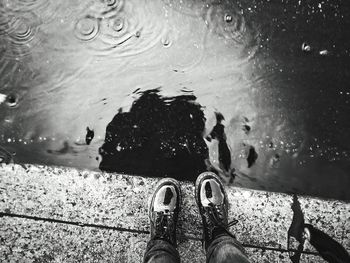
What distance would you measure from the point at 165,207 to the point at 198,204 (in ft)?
0.90

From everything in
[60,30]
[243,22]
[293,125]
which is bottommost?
[293,125]

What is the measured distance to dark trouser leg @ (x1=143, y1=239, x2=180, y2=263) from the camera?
5.65ft

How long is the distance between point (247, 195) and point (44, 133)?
1.80 meters

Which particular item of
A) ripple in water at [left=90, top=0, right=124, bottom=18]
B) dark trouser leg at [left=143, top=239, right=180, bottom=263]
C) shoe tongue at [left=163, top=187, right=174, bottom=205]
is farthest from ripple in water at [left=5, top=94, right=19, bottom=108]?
dark trouser leg at [left=143, top=239, right=180, bottom=263]

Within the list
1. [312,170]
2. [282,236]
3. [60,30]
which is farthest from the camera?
[60,30]

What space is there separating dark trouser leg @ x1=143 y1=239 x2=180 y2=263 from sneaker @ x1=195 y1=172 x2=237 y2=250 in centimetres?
29

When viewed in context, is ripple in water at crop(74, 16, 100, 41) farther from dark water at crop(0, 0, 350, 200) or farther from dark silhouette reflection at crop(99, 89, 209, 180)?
dark silhouette reflection at crop(99, 89, 209, 180)

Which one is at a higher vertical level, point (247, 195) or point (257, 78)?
point (257, 78)

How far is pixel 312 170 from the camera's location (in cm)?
227

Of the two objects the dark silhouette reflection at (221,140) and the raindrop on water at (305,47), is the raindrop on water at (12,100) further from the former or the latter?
the raindrop on water at (305,47)

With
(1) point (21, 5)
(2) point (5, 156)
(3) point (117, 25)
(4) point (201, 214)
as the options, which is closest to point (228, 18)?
(3) point (117, 25)

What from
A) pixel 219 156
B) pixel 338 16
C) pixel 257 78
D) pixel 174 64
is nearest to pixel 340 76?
pixel 338 16

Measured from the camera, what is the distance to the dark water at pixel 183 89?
7.43ft

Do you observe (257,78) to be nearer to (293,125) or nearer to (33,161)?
(293,125)
